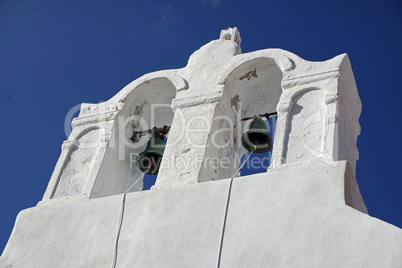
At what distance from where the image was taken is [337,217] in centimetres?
673

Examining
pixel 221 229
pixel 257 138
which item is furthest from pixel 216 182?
pixel 257 138

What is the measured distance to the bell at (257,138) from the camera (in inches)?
343

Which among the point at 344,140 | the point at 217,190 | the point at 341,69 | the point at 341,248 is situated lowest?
the point at 341,248

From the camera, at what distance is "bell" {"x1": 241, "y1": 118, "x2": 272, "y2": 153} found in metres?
8.72

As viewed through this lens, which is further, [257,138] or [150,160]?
[150,160]

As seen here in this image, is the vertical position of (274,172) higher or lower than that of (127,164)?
lower

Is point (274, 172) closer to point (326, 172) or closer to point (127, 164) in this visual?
point (326, 172)

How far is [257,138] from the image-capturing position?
880 cm

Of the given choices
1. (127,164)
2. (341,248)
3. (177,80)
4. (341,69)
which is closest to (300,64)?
(341,69)

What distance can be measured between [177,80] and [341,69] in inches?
66.6

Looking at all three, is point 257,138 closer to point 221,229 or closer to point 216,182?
point 216,182

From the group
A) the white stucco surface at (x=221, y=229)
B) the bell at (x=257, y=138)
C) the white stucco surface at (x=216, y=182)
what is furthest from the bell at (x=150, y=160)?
the white stucco surface at (x=221, y=229)

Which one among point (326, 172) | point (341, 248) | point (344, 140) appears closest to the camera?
point (341, 248)

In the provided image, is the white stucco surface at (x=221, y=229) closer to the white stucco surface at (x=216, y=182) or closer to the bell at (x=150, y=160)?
the white stucco surface at (x=216, y=182)
